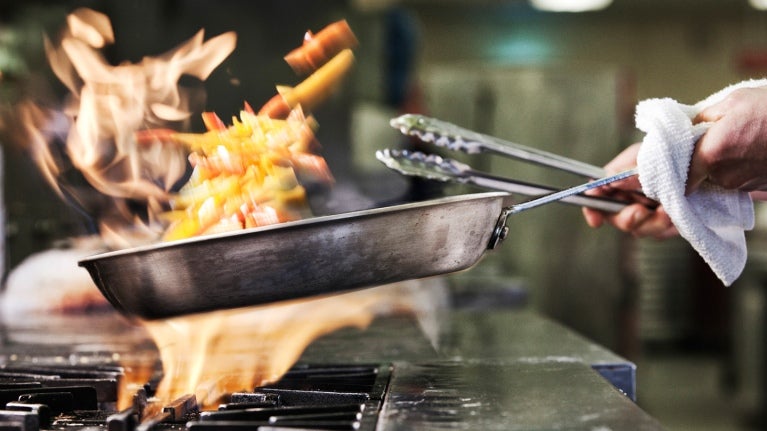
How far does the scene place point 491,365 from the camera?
1234 mm

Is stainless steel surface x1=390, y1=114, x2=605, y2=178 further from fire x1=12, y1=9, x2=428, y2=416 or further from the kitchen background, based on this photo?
the kitchen background

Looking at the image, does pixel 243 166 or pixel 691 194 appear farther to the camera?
pixel 243 166

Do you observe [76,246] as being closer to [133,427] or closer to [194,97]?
[194,97]

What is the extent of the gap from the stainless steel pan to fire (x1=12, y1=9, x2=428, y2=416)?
0.13 ft

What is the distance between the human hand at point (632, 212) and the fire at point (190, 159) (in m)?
0.52

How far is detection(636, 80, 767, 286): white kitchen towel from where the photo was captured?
99cm

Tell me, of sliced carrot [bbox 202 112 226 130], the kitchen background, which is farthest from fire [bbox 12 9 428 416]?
the kitchen background

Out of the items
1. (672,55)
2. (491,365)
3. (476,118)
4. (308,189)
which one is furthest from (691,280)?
(491,365)

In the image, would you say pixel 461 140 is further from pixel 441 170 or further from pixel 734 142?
pixel 734 142

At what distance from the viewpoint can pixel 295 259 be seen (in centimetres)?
91

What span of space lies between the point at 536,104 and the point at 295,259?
179 inches

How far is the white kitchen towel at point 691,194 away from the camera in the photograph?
0.99 meters

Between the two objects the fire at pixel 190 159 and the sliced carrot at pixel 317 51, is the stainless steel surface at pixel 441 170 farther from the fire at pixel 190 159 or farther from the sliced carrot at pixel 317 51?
the sliced carrot at pixel 317 51

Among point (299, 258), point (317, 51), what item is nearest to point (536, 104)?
point (317, 51)
